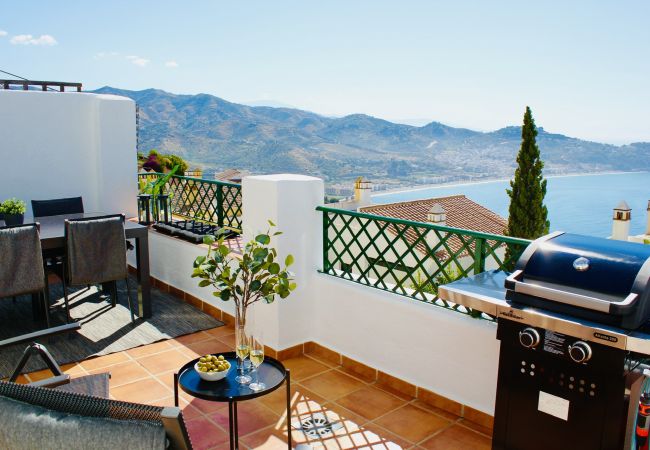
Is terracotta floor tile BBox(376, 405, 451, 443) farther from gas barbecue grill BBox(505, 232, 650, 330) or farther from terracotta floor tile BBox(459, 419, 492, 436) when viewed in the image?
gas barbecue grill BBox(505, 232, 650, 330)

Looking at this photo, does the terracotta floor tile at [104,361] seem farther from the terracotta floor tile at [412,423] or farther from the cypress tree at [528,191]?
the cypress tree at [528,191]

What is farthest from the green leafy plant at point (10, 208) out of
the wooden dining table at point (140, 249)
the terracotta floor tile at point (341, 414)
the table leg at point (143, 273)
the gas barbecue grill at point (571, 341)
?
the gas barbecue grill at point (571, 341)

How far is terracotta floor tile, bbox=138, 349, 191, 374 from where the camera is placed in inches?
148

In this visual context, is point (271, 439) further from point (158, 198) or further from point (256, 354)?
point (158, 198)

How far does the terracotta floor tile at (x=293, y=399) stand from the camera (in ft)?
10.7

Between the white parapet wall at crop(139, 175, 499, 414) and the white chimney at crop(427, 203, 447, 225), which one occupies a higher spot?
the white parapet wall at crop(139, 175, 499, 414)

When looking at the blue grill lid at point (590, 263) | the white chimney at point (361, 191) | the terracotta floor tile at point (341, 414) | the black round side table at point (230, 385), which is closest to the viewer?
the blue grill lid at point (590, 263)

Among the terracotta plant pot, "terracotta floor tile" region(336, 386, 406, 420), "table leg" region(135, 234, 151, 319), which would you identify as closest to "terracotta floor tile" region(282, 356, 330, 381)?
"terracotta floor tile" region(336, 386, 406, 420)

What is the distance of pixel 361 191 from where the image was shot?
24953 mm

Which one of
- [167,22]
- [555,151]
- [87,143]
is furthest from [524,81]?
[87,143]

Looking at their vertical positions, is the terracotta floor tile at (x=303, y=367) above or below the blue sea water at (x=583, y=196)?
above

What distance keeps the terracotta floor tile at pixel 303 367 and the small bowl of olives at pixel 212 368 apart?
1.23 m

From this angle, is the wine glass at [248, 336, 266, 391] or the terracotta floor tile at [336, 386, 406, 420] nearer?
the wine glass at [248, 336, 266, 391]

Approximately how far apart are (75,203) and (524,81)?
73.1 m
